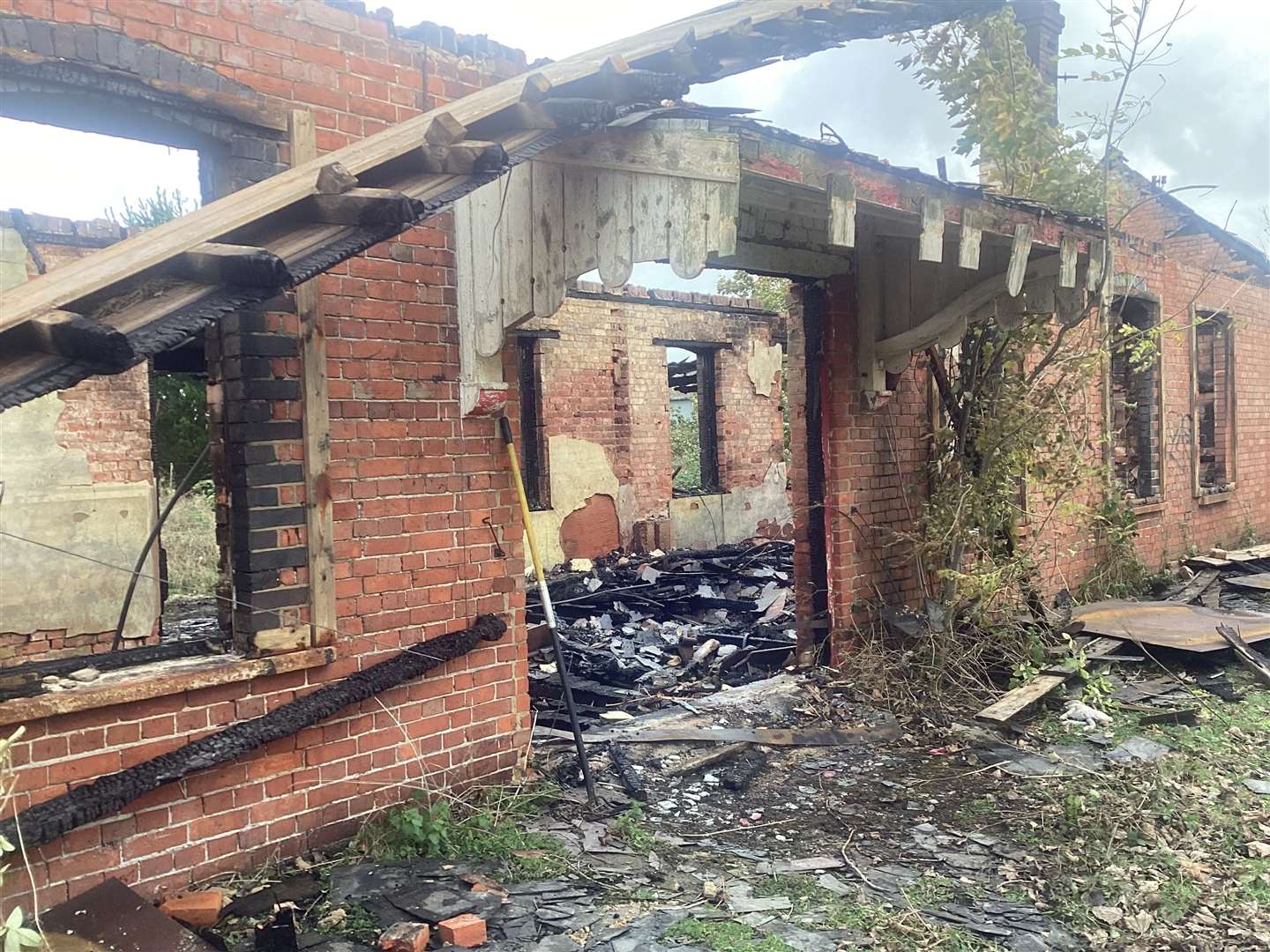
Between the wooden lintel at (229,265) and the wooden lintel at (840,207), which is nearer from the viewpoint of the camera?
the wooden lintel at (229,265)

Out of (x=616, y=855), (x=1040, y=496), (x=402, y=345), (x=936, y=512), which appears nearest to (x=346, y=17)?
(x=402, y=345)

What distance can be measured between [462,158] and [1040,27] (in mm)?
8914

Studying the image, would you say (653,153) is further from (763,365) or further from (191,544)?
(763,365)

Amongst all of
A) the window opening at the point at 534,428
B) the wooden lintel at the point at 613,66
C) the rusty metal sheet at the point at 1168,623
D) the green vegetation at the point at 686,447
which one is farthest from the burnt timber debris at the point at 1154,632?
the green vegetation at the point at 686,447

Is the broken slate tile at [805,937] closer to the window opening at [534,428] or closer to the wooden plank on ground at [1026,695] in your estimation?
the wooden plank on ground at [1026,695]

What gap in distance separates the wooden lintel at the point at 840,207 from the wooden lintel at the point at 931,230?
62 cm

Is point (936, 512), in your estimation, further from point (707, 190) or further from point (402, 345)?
point (402, 345)

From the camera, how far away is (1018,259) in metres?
5.54

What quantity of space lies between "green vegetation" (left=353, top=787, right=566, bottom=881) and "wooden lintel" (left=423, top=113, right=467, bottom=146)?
108 inches

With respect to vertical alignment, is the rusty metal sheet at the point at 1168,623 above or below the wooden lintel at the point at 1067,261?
below

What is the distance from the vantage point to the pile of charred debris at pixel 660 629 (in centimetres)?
678

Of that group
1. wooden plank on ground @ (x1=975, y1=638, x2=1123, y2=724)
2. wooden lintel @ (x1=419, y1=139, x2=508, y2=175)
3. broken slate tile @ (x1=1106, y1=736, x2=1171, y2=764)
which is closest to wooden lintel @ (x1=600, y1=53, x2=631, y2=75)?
wooden lintel @ (x1=419, y1=139, x2=508, y2=175)

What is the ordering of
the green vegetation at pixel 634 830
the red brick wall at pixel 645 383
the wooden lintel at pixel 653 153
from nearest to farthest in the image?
the wooden lintel at pixel 653 153
the green vegetation at pixel 634 830
the red brick wall at pixel 645 383

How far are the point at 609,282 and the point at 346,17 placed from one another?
166 centimetres
